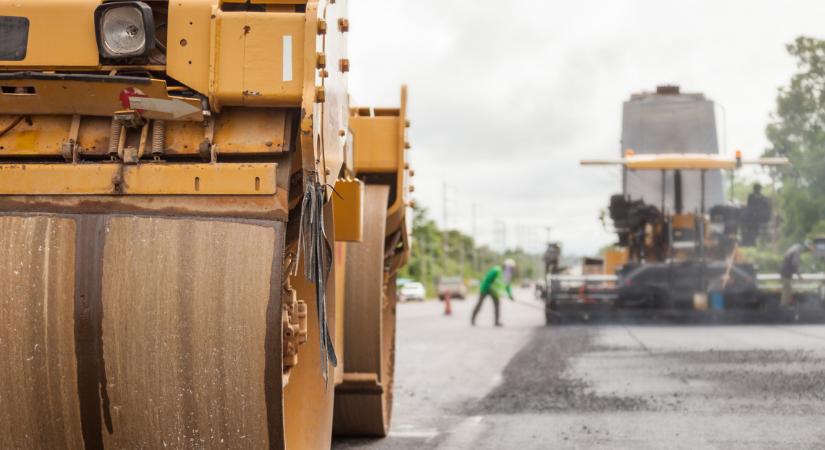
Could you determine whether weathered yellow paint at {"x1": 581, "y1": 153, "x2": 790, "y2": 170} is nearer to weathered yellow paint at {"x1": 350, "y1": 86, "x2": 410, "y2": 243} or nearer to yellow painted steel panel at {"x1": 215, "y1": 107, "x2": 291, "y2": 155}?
weathered yellow paint at {"x1": 350, "y1": 86, "x2": 410, "y2": 243}

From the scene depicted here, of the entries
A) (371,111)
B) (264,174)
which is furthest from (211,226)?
(371,111)

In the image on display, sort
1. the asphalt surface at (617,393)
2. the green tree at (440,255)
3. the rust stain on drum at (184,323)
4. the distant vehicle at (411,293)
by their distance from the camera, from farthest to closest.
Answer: the green tree at (440,255) < the distant vehicle at (411,293) < the asphalt surface at (617,393) < the rust stain on drum at (184,323)

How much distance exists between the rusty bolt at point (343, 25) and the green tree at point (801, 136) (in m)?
20.3

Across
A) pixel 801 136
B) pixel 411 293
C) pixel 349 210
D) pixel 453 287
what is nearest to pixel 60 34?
pixel 349 210

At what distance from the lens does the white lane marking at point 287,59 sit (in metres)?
3.34

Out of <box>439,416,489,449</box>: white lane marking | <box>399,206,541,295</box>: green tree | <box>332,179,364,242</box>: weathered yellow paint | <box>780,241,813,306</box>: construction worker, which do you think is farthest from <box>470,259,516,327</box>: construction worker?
<box>399,206,541,295</box>: green tree

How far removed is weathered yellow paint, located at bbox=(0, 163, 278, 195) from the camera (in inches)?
128

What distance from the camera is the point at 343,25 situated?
13.5 feet

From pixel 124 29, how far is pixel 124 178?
0.43 metres

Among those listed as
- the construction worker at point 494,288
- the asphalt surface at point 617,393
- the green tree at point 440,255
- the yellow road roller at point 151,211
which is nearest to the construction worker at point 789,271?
the asphalt surface at point 617,393

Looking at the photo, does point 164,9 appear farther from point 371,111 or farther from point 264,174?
point 371,111

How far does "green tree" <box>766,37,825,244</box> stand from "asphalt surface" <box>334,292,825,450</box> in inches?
374

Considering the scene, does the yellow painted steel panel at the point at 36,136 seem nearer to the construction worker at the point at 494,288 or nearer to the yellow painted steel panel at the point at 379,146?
the yellow painted steel panel at the point at 379,146

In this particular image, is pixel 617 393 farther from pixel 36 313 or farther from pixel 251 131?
pixel 36 313
